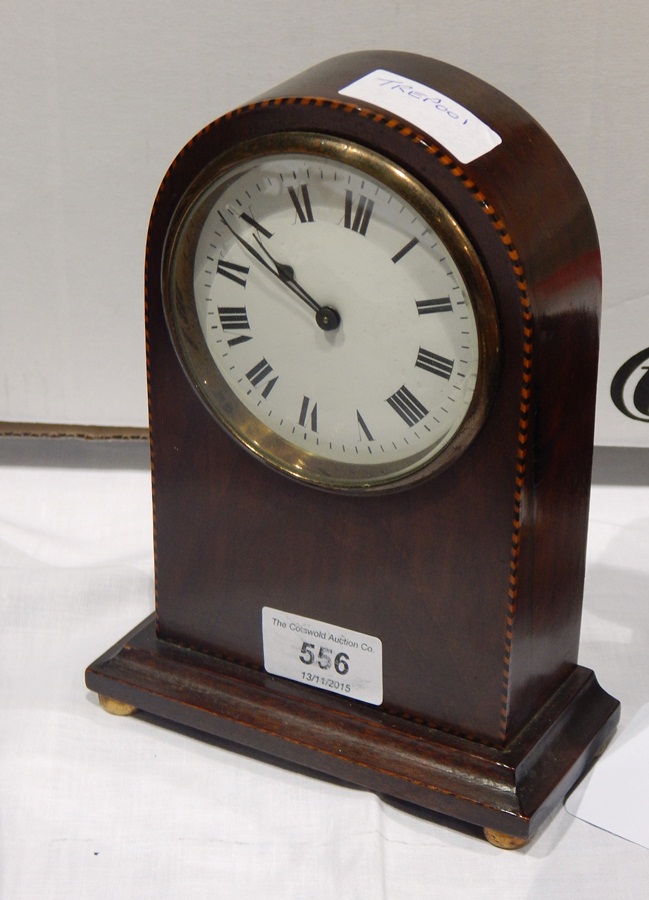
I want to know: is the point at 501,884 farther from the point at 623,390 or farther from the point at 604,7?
the point at 604,7

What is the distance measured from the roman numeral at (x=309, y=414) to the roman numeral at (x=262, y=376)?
0.12ft

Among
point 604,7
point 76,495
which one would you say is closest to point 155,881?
point 76,495

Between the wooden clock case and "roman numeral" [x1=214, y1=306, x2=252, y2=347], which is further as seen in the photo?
"roman numeral" [x1=214, y1=306, x2=252, y2=347]

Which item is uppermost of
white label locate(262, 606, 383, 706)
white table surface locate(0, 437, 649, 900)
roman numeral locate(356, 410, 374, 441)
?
roman numeral locate(356, 410, 374, 441)

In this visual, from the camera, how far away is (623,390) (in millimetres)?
2053

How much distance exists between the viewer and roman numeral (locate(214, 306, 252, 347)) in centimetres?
136

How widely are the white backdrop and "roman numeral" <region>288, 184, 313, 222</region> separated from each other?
672 millimetres

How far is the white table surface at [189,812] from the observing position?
134cm

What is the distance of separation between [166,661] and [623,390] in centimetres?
86

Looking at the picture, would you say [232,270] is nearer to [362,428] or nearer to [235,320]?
[235,320]

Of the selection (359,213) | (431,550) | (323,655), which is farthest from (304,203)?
(323,655)

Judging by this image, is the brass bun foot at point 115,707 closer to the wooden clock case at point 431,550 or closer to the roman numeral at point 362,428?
the wooden clock case at point 431,550

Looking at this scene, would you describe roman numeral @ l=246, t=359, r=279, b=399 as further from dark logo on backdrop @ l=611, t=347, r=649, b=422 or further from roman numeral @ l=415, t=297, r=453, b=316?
dark logo on backdrop @ l=611, t=347, r=649, b=422

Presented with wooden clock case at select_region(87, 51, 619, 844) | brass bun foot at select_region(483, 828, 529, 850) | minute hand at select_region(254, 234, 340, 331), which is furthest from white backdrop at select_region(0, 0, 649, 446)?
brass bun foot at select_region(483, 828, 529, 850)
